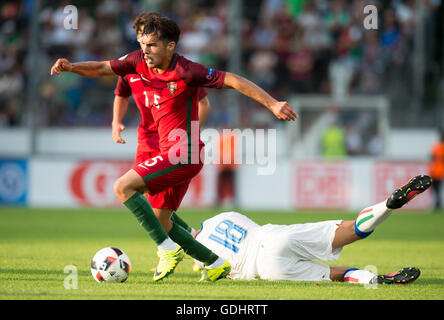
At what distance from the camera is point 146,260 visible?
770 centimetres

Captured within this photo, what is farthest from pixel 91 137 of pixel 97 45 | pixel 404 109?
pixel 404 109

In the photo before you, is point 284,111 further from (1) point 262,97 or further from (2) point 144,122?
(2) point 144,122

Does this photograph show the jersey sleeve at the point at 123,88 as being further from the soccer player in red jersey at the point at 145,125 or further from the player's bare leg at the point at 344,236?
the player's bare leg at the point at 344,236

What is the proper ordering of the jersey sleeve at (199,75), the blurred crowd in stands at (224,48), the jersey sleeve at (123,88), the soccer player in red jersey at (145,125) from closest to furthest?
the jersey sleeve at (199,75)
the soccer player in red jersey at (145,125)
the jersey sleeve at (123,88)
the blurred crowd in stands at (224,48)

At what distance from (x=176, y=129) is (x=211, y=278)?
129 centimetres

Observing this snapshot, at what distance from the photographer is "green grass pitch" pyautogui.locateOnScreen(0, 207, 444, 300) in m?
5.21

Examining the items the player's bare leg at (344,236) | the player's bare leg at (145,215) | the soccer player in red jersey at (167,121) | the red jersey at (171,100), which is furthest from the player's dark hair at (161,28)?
the player's bare leg at (344,236)

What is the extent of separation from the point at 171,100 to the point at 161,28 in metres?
0.61

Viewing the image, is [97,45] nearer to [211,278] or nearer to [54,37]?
[54,37]

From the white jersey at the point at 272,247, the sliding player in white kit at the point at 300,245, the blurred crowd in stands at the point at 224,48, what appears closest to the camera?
the sliding player in white kit at the point at 300,245

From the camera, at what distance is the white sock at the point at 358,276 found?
582 centimetres

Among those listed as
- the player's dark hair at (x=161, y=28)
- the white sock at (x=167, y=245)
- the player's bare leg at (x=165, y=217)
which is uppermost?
the player's dark hair at (x=161, y=28)

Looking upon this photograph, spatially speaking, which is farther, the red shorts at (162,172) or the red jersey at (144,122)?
the red jersey at (144,122)

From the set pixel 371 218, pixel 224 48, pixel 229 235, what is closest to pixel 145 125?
pixel 229 235
